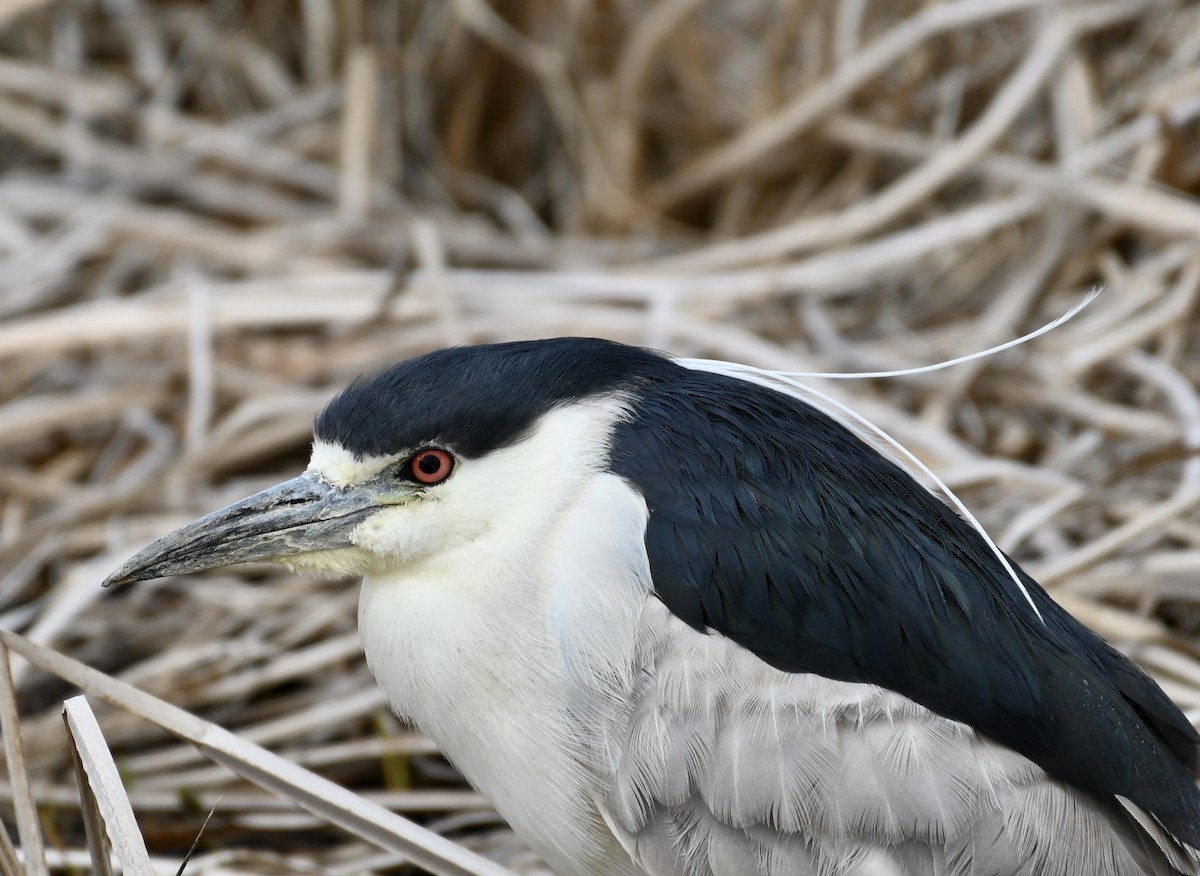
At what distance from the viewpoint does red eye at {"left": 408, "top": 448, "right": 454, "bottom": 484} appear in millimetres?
1592

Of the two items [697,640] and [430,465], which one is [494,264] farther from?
[697,640]

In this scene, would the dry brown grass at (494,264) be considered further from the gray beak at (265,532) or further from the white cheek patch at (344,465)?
the white cheek patch at (344,465)

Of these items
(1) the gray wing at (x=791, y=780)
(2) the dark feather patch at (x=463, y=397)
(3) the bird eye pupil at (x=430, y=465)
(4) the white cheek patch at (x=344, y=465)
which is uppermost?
(2) the dark feather patch at (x=463, y=397)

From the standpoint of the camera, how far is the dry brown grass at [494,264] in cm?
234

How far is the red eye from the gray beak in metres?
0.07

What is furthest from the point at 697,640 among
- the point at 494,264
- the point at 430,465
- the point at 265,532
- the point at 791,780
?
the point at 494,264

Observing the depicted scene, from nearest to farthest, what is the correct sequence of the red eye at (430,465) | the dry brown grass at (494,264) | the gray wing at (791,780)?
the gray wing at (791,780)
the red eye at (430,465)
the dry brown grass at (494,264)

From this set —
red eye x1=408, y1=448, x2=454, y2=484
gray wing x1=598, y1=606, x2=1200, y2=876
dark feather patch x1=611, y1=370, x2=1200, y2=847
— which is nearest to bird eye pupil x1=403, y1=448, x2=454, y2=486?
red eye x1=408, y1=448, x2=454, y2=484

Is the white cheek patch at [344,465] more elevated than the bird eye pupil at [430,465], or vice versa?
the bird eye pupil at [430,465]

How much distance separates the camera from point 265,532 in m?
1.63

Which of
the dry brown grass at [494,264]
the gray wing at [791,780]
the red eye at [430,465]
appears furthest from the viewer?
the dry brown grass at [494,264]

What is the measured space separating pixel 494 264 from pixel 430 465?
6.48ft

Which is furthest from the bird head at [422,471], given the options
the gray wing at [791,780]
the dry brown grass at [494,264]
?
the dry brown grass at [494,264]

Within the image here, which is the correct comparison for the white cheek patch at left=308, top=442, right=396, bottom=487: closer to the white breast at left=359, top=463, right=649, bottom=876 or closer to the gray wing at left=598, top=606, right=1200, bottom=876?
the white breast at left=359, top=463, right=649, bottom=876
